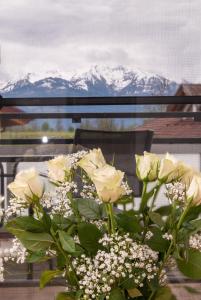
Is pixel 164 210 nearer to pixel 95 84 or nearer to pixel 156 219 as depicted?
pixel 156 219

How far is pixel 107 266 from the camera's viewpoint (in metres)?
0.72

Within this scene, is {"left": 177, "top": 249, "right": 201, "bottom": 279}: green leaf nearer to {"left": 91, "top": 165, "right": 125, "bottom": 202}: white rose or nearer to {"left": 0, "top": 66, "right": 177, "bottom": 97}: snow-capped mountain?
{"left": 91, "top": 165, "right": 125, "bottom": 202}: white rose

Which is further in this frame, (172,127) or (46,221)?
(172,127)

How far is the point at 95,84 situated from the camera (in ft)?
6.00

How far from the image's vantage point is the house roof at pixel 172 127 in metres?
1.84

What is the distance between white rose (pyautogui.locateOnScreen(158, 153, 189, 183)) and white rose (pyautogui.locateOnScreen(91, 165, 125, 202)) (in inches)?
2.8

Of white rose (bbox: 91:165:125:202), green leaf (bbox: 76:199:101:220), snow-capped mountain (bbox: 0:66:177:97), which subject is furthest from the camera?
snow-capped mountain (bbox: 0:66:177:97)

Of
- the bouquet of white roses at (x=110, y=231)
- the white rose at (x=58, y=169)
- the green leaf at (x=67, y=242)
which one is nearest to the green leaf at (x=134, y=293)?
the bouquet of white roses at (x=110, y=231)

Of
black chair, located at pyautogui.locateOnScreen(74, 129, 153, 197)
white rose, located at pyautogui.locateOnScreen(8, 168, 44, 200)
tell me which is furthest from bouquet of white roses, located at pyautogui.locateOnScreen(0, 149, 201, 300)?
black chair, located at pyautogui.locateOnScreen(74, 129, 153, 197)

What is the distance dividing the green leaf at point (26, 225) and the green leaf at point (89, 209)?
80 millimetres

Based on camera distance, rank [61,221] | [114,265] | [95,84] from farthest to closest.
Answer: [95,84] → [61,221] → [114,265]

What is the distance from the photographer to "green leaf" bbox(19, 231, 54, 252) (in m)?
0.77

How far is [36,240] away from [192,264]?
0.80 ft

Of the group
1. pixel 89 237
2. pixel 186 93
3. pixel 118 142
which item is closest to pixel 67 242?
pixel 89 237
